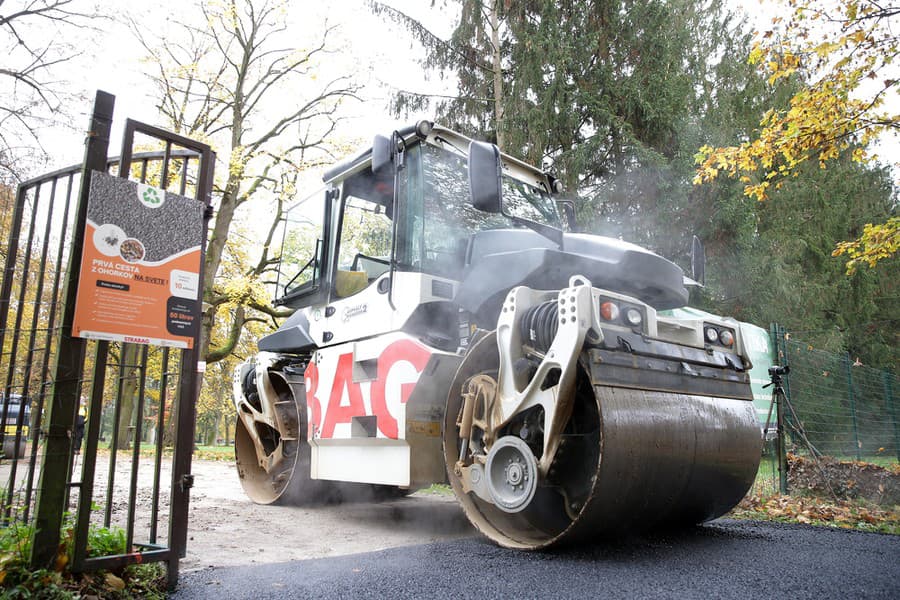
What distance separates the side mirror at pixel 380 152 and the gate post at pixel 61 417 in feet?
7.20

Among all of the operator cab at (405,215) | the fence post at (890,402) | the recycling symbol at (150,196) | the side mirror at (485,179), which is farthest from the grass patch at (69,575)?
the fence post at (890,402)

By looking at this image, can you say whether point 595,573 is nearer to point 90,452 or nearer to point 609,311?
point 609,311

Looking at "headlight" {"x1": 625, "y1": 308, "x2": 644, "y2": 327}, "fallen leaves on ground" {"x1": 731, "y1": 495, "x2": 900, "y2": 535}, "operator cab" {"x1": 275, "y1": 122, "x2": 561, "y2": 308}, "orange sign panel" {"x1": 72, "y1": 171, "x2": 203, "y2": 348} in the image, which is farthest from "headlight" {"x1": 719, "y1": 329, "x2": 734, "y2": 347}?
"orange sign panel" {"x1": 72, "y1": 171, "x2": 203, "y2": 348}

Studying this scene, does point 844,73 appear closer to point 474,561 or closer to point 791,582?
point 791,582

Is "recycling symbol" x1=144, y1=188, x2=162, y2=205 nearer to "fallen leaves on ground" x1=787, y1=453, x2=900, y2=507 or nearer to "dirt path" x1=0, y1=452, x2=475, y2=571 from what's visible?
"dirt path" x1=0, y1=452, x2=475, y2=571

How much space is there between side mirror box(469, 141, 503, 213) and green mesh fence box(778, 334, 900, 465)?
21.8 ft

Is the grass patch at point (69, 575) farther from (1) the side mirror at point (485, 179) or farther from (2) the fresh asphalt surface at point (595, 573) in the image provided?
(1) the side mirror at point (485, 179)

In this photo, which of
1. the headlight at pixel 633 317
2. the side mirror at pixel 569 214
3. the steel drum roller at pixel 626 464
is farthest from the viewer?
the side mirror at pixel 569 214

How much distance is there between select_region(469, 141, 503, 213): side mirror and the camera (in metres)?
3.83

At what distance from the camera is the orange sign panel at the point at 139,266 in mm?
2967

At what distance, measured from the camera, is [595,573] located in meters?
3.25

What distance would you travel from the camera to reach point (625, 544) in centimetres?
390

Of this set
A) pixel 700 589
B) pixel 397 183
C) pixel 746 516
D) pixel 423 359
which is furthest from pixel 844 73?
pixel 700 589

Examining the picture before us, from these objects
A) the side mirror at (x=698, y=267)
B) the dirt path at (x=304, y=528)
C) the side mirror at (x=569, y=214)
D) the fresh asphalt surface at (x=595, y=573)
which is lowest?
the dirt path at (x=304, y=528)
